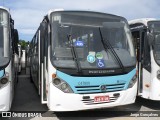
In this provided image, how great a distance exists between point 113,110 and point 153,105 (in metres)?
1.80

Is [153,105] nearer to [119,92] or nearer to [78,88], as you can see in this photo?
[119,92]

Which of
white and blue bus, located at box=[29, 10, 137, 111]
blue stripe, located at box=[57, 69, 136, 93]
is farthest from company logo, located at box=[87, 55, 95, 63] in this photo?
blue stripe, located at box=[57, 69, 136, 93]

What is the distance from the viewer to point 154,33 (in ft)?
26.6

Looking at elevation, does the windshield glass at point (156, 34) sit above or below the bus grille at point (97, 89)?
above

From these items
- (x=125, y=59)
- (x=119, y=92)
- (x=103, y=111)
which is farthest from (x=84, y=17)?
(x=103, y=111)

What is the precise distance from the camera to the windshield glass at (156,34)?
313 inches

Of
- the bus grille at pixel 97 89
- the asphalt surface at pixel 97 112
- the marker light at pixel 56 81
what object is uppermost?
the marker light at pixel 56 81

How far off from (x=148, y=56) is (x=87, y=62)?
232cm

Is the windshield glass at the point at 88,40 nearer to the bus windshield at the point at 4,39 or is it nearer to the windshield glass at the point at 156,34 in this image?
the windshield glass at the point at 156,34

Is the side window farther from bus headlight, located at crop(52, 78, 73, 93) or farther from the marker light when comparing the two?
the marker light

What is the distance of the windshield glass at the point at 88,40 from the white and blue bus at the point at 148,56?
2.96 ft

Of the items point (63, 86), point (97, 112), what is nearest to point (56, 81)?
point (63, 86)

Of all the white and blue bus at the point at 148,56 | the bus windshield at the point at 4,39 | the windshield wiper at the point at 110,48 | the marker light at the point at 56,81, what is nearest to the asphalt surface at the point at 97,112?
the white and blue bus at the point at 148,56

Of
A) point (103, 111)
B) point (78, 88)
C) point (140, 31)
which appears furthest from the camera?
point (140, 31)
